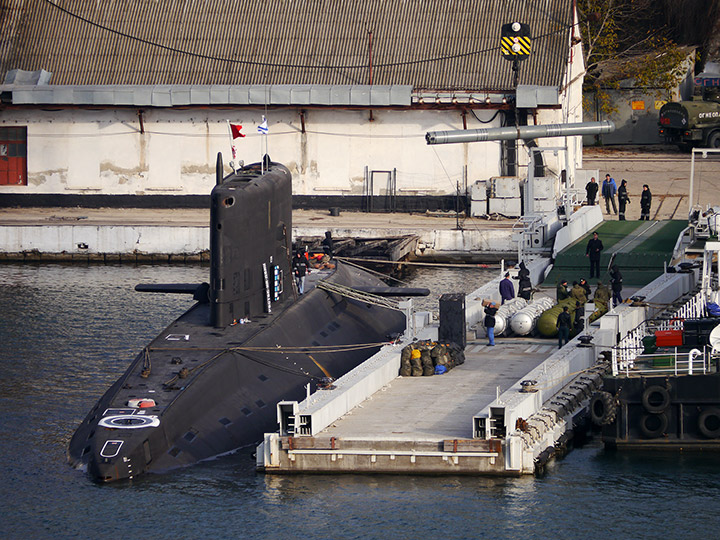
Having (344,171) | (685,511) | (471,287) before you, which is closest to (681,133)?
(344,171)

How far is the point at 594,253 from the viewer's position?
45062 mm

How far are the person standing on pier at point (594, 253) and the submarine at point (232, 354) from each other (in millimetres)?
8572

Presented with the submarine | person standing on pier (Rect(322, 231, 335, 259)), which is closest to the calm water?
the submarine

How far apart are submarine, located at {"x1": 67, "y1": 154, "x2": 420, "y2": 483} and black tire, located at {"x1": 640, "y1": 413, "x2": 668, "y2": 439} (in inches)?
290

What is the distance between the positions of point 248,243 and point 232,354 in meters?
3.23

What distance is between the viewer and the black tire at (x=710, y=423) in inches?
1188

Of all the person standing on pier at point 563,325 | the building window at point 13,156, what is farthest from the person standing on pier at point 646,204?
the building window at point 13,156

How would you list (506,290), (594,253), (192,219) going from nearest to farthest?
(506,290), (594,253), (192,219)

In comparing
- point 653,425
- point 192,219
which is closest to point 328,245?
point 192,219

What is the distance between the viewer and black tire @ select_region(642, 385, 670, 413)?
30.2 m

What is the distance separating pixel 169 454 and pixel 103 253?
34207 millimetres

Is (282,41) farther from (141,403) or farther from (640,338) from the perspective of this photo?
(141,403)

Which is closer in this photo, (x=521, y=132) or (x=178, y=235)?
(x=521, y=132)

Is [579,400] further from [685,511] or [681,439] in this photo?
[685,511]
